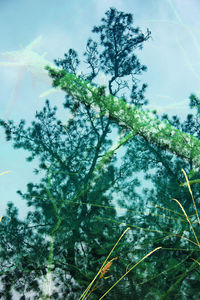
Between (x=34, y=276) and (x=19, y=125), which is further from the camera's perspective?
(x=19, y=125)

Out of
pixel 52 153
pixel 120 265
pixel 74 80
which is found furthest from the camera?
pixel 74 80

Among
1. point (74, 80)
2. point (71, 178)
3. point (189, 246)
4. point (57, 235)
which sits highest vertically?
point (74, 80)

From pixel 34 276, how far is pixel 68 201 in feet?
1.08

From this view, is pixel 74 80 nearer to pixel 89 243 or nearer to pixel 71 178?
pixel 71 178

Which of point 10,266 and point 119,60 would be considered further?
point 119,60

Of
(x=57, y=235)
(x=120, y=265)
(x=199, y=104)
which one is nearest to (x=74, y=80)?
(x=199, y=104)

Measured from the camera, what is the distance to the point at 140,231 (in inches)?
40.8

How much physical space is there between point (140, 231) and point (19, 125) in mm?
834

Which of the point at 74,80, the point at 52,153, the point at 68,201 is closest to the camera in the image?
the point at 68,201

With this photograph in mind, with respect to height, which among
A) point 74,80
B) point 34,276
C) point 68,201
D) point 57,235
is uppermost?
point 74,80

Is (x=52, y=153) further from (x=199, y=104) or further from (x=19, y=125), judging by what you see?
(x=199, y=104)

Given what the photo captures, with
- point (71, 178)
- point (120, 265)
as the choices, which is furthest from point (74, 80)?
point (120, 265)

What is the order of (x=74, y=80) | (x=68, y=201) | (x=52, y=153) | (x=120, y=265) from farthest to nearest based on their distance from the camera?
(x=74, y=80)
(x=52, y=153)
(x=68, y=201)
(x=120, y=265)

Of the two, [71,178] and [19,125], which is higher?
[19,125]
